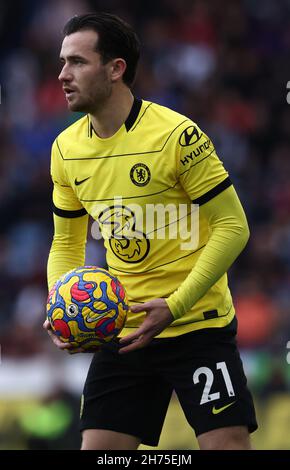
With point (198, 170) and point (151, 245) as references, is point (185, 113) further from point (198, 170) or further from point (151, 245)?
point (198, 170)

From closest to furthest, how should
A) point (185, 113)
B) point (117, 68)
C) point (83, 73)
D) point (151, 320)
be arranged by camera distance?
1. point (151, 320)
2. point (83, 73)
3. point (117, 68)
4. point (185, 113)

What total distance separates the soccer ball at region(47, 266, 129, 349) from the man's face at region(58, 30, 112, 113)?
2.64 feet

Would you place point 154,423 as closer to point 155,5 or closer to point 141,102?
point 141,102

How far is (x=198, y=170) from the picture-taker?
187 inches

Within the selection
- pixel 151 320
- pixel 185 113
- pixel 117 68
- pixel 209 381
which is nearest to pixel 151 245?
pixel 151 320

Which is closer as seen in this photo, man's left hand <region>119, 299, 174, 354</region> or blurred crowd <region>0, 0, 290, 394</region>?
man's left hand <region>119, 299, 174, 354</region>

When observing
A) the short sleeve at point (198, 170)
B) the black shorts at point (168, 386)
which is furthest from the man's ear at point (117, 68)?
the black shorts at point (168, 386)

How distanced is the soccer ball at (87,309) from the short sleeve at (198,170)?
57 centimetres

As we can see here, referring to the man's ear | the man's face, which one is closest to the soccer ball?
the man's face

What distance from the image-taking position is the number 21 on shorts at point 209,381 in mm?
4832

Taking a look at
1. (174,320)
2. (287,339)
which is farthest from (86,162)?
(287,339)

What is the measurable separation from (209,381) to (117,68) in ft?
5.07

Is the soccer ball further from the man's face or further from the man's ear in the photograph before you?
the man's ear

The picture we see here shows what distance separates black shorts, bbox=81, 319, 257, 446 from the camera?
15.8 feet
